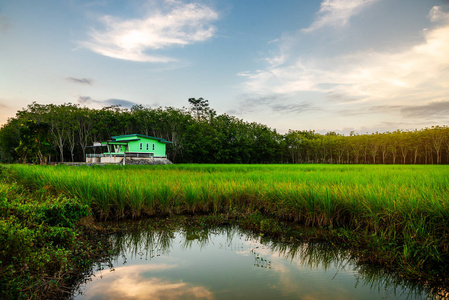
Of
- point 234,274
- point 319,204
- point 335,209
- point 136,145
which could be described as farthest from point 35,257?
point 136,145

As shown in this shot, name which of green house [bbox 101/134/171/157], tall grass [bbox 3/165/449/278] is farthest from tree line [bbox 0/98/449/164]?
tall grass [bbox 3/165/449/278]

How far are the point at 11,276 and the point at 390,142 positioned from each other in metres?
70.1

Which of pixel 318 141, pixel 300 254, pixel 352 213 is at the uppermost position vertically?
pixel 318 141

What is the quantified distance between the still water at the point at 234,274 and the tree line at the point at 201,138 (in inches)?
1590

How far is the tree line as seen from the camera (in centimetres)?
4428

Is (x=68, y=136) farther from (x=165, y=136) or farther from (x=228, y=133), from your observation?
(x=228, y=133)

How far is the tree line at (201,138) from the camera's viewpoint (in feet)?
145

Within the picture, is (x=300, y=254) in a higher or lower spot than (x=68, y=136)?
lower

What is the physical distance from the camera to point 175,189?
8141 millimetres

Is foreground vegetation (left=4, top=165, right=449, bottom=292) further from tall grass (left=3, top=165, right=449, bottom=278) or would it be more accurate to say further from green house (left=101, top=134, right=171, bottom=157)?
green house (left=101, top=134, right=171, bottom=157)

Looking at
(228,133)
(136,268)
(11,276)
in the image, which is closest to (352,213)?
(136,268)

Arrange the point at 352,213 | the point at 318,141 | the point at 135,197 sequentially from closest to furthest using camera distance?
the point at 352,213 → the point at 135,197 → the point at 318,141

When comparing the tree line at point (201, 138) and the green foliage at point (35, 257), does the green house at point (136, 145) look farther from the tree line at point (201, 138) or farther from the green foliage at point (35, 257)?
the green foliage at point (35, 257)

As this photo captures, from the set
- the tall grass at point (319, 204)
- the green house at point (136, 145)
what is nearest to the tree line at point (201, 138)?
the green house at point (136, 145)
